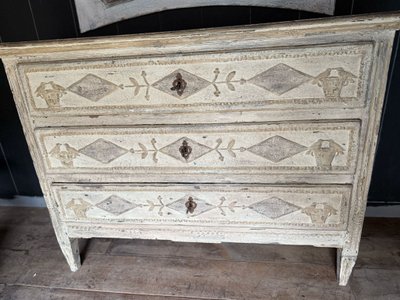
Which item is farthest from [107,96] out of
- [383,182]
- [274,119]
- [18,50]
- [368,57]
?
[383,182]

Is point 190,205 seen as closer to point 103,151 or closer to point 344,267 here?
point 103,151

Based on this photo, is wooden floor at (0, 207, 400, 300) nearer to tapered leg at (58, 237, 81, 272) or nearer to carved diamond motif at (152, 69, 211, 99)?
tapered leg at (58, 237, 81, 272)

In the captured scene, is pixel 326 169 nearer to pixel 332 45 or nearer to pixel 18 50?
pixel 332 45

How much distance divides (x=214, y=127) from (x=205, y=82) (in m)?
0.15

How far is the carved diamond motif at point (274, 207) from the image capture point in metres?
1.07

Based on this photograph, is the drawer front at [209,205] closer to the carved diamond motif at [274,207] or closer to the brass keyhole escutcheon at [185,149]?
the carved diamond motif at [274,207]

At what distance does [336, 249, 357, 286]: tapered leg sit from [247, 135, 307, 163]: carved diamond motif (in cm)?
48

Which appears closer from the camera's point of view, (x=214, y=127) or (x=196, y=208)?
(x=214, y=127)

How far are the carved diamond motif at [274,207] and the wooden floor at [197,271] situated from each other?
0.37 metres

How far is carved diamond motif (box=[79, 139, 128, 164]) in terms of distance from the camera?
1055 millimetres

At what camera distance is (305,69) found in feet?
2.85

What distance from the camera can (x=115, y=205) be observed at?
1.17 meters

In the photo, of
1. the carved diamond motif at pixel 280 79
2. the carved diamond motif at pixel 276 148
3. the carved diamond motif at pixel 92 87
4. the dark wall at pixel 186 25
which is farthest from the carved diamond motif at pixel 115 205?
the dark wall at pixel 186 25

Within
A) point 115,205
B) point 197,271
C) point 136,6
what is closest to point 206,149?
point 115,205
